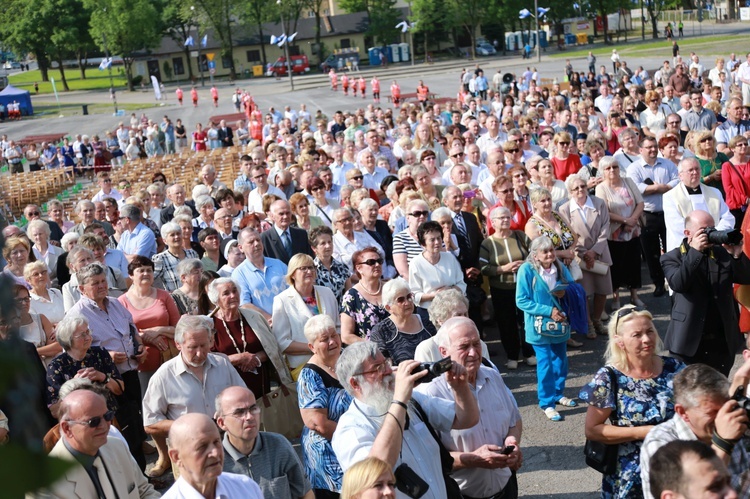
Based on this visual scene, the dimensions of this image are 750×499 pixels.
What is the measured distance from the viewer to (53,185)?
25.8 metres

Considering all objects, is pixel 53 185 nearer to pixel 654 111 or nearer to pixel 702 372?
pixel 654 111

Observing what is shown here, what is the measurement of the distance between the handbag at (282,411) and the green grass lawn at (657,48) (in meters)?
52.2

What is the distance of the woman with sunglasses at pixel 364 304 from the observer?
7176 mm

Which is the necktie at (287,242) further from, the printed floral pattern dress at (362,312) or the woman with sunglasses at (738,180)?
the woman with sunglasses at (738,180)

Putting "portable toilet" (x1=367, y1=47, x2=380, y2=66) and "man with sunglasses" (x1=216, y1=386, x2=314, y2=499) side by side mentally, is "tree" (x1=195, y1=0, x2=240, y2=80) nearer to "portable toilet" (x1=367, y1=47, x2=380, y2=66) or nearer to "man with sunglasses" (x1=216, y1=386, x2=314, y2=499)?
"portable toilet" (x1=367, y1=47, x2=380, y2=66)

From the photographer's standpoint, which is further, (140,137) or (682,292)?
(140,137)

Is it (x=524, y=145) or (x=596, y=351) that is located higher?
(x=524, y=145)

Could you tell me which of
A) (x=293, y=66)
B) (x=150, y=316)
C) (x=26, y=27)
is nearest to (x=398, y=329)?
(x=150, y=316)

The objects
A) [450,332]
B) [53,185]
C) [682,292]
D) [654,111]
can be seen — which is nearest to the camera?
[450,332]

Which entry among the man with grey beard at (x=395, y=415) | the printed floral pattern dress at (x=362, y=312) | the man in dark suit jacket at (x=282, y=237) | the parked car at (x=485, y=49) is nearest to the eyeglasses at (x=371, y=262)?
the printed floral pattern dress at (x=362, y=312)

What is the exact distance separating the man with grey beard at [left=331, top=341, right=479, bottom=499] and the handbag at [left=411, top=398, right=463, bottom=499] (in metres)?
0.01

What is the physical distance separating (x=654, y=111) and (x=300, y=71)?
6513 cm

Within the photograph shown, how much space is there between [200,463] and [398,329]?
8.68ft

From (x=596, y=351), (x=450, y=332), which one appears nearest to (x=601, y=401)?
(x=450, y=332)
